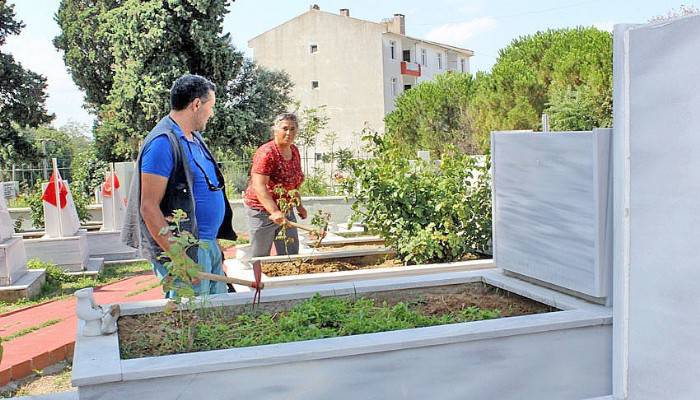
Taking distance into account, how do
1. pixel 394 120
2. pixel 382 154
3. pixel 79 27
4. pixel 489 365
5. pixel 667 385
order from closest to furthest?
pixel 667 385
pixel 489 365
pixel 382 154
pixel 79 27
pixel 394 120

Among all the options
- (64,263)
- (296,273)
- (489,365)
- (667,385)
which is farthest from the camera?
(64,263)

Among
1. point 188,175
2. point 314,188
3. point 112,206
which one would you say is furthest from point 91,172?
point 188,175

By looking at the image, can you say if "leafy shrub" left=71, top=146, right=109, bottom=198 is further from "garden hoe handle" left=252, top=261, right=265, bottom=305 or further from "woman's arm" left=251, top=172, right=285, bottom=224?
"garden hoe handle" left=252, top=261, right=265, bottom=305

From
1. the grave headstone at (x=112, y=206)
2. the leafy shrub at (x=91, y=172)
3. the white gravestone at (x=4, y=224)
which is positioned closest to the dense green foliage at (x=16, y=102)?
the leafy shrub at (x=91, y=172)

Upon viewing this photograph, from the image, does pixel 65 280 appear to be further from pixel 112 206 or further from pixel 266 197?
pixel 266 197

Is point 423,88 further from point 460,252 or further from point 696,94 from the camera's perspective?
point 696,94

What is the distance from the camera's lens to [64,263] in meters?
9.23

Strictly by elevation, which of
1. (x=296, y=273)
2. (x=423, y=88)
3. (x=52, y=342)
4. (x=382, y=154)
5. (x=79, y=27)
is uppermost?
(x=79, y=27)

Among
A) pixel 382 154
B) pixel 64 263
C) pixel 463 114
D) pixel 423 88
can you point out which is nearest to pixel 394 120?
pixel 423 88

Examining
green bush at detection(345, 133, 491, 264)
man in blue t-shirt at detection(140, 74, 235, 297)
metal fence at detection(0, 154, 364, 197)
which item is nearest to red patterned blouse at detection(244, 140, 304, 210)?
green bush at detection(345, 133, 491, 264)

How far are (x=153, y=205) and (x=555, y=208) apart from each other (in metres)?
1.97

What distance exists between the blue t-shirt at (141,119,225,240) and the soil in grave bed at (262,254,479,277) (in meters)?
1.52

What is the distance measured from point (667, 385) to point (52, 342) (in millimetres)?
5117

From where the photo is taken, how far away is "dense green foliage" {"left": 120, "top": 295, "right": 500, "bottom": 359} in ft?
10.1
